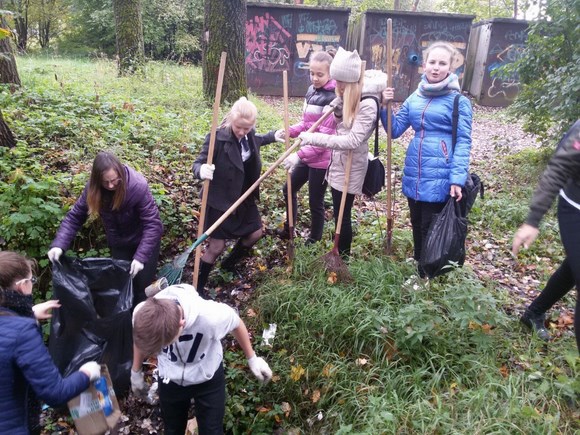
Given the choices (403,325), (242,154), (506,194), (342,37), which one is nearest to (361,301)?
(403,325)

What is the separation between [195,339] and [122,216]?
4.51 ft

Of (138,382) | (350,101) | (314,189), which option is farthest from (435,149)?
(138,382)

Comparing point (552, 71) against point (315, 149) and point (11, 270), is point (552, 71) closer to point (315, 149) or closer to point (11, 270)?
point (315, 149)

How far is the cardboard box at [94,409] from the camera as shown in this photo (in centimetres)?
209

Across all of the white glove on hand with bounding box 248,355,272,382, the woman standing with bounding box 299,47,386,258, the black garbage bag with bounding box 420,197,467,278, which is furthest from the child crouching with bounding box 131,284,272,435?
the woman standing with bounding box 299,47,386,258

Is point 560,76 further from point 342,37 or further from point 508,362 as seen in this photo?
point 342,37

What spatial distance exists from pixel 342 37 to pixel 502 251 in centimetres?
1051

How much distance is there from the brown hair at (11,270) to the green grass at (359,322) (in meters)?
1.54

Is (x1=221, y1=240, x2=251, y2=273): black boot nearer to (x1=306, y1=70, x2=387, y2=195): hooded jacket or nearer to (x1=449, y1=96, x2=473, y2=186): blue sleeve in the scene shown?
(x1=306, y1=70, x2=387, y2=195): hooded jacket

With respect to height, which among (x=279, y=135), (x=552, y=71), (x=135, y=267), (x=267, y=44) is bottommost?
(x=135, y=267)

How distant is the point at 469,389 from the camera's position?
2.60m

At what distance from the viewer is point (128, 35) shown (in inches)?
369

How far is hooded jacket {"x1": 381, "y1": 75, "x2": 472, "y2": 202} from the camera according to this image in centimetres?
309

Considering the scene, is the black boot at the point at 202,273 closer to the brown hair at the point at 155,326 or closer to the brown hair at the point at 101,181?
the brown hair at the point at 101,181
